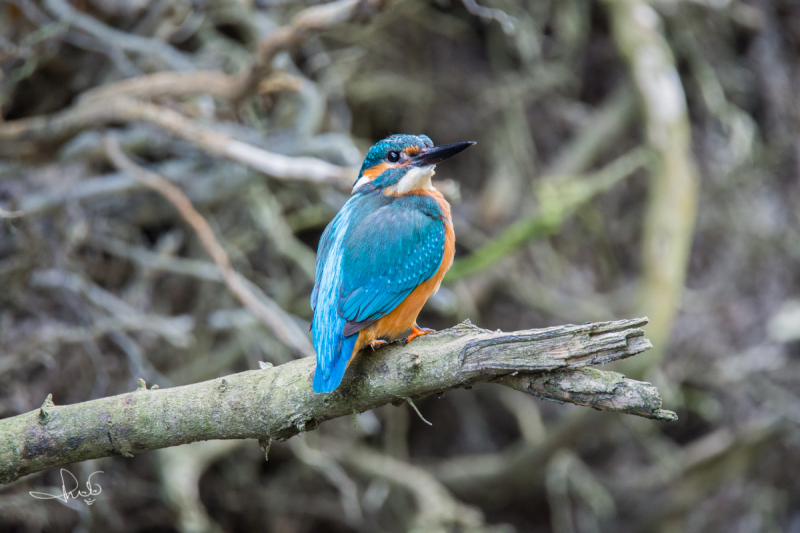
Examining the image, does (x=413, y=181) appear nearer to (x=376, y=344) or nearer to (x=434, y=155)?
(x=434, y=155)

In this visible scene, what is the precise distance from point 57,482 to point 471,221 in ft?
11.8

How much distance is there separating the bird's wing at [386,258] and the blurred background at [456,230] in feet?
2.04

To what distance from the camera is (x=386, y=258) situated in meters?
2.40

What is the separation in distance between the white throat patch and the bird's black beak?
3 cm

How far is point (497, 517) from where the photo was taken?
620cm

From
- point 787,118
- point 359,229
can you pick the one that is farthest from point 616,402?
point 787,118

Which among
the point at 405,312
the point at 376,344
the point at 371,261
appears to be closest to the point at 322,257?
the point at 371,261

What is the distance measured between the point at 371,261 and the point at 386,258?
0.05 m

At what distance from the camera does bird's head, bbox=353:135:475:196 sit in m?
2.73

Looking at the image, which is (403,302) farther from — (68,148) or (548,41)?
(548,41)

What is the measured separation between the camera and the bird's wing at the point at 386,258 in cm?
227

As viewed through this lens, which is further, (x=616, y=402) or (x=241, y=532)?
(x=241, y=532)

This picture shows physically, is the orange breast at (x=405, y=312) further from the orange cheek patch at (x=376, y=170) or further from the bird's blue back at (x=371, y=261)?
the orange cheek patch at (x=376, y=170)

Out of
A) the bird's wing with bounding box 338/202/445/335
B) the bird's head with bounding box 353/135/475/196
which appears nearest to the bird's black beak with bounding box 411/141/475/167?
the bird's head with bounding box 353/135/475/196
